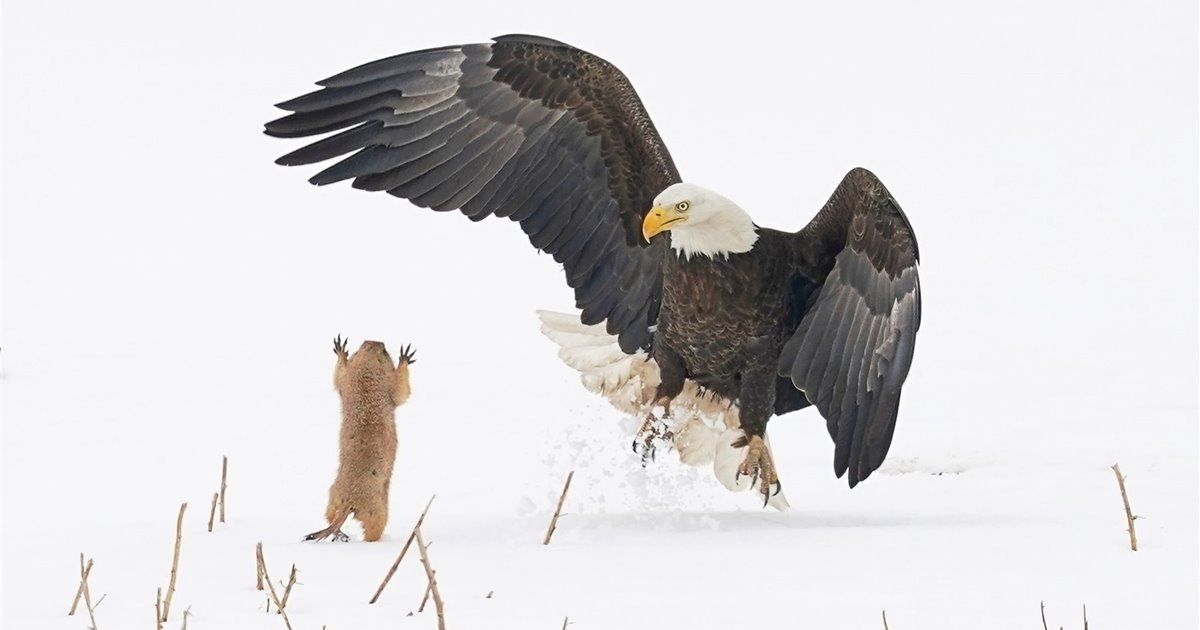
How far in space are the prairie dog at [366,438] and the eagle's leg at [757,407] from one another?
1.47m

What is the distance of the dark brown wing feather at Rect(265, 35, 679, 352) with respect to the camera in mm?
6297

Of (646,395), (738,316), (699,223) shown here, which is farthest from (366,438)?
(646,395)

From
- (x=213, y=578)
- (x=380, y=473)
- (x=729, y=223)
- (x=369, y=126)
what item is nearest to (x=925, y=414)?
(x=729, y=223)

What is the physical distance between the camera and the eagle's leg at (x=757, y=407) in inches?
242

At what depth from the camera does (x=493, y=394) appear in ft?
29.1

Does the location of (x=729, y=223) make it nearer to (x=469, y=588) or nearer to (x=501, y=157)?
(x=501, y=157)

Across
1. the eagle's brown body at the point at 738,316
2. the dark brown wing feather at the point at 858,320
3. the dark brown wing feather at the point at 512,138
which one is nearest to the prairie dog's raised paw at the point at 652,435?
the eagle's brown body at the point at 738,316

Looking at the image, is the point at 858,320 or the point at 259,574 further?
the point at 858,320

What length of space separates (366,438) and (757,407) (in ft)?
5.82

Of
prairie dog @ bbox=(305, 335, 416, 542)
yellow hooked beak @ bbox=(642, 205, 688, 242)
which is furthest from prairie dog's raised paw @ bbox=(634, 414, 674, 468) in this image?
prairie dog @ bbox=(305, 335, 416, 542)

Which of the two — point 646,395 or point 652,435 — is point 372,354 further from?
point 646,395

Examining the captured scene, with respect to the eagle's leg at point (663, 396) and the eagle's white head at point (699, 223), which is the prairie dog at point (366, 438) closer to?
the eagle's white head at point (699, 223)

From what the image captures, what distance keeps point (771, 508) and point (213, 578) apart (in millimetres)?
2305

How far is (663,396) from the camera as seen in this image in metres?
6.48
